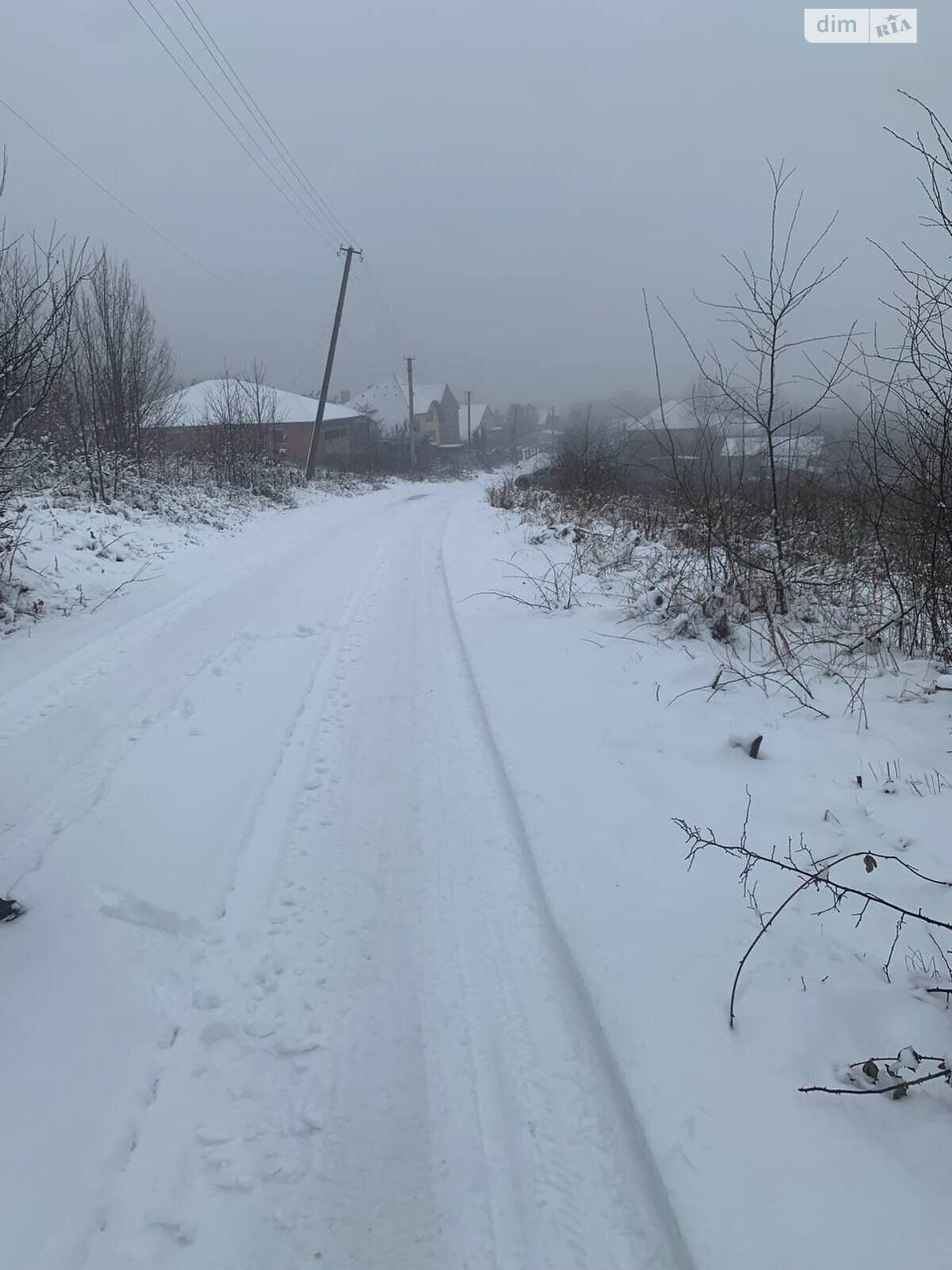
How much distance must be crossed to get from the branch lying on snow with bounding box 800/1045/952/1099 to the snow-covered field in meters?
0.04

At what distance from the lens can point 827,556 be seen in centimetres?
674

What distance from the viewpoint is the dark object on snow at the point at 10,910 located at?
8.86ft

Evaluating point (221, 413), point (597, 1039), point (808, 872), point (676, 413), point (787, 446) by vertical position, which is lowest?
point (597, 1039)

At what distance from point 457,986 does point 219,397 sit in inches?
1023

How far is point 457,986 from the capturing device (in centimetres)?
248

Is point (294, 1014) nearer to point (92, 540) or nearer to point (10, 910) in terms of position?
point (10, 910)

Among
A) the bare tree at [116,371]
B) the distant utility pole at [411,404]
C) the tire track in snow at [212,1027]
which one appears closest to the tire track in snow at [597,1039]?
the tire track in snow at [212,1027]

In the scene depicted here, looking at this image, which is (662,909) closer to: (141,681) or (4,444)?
(141,681)

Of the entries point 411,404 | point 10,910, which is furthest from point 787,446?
point 411,404

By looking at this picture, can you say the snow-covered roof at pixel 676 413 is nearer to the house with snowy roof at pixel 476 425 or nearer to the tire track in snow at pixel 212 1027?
the tire track in snow at pixel 212 1027

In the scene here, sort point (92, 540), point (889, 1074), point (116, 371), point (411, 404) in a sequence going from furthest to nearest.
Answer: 1. point (411, 404)
2. point (116, 371)
3. point (92, 540)
4. point (889, 1074)

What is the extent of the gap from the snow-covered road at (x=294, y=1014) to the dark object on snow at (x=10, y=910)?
8cm

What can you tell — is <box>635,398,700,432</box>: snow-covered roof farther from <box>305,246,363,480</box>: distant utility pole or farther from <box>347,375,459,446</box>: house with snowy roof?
<box>347,375,459,446</box>: house with snowy roof

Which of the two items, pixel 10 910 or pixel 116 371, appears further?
pixel 116 371
